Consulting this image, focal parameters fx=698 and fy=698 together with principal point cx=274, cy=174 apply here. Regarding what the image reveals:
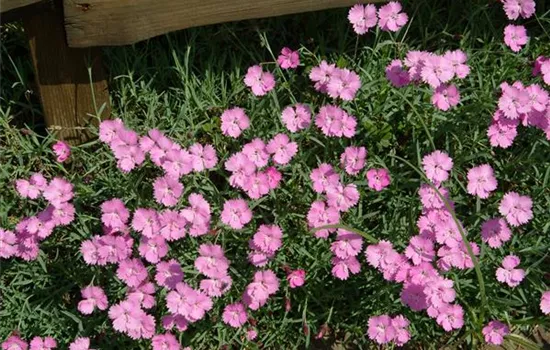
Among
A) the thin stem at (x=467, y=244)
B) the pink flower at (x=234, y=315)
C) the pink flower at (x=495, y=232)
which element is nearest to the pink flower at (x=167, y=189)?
the pink flower at (x=234, y=315)

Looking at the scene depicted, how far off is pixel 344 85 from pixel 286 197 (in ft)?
1.46

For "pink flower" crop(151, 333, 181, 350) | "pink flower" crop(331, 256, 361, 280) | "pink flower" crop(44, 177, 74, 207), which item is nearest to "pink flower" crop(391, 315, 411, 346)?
"pink flower" crop(331, 256, 361, 280)

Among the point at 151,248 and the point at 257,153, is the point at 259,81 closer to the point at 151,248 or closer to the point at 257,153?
the point at 257,153

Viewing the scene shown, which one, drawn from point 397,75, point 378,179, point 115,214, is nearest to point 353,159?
point 378,179

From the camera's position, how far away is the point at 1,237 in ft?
7.63

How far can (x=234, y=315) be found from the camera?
89.9 inches

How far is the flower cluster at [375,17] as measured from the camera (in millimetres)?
2537

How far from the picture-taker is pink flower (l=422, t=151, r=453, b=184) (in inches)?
92.4

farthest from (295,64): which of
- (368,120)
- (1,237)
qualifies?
(1,237)

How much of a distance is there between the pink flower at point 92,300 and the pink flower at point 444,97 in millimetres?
1295

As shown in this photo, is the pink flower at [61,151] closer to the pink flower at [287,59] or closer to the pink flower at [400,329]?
the pink flower at [287,59]

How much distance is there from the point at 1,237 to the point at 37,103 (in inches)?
23.7

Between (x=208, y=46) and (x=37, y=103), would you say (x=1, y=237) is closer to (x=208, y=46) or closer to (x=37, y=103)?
(x=37, y=103)

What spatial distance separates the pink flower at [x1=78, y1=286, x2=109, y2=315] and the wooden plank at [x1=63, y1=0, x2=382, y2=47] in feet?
2.60
